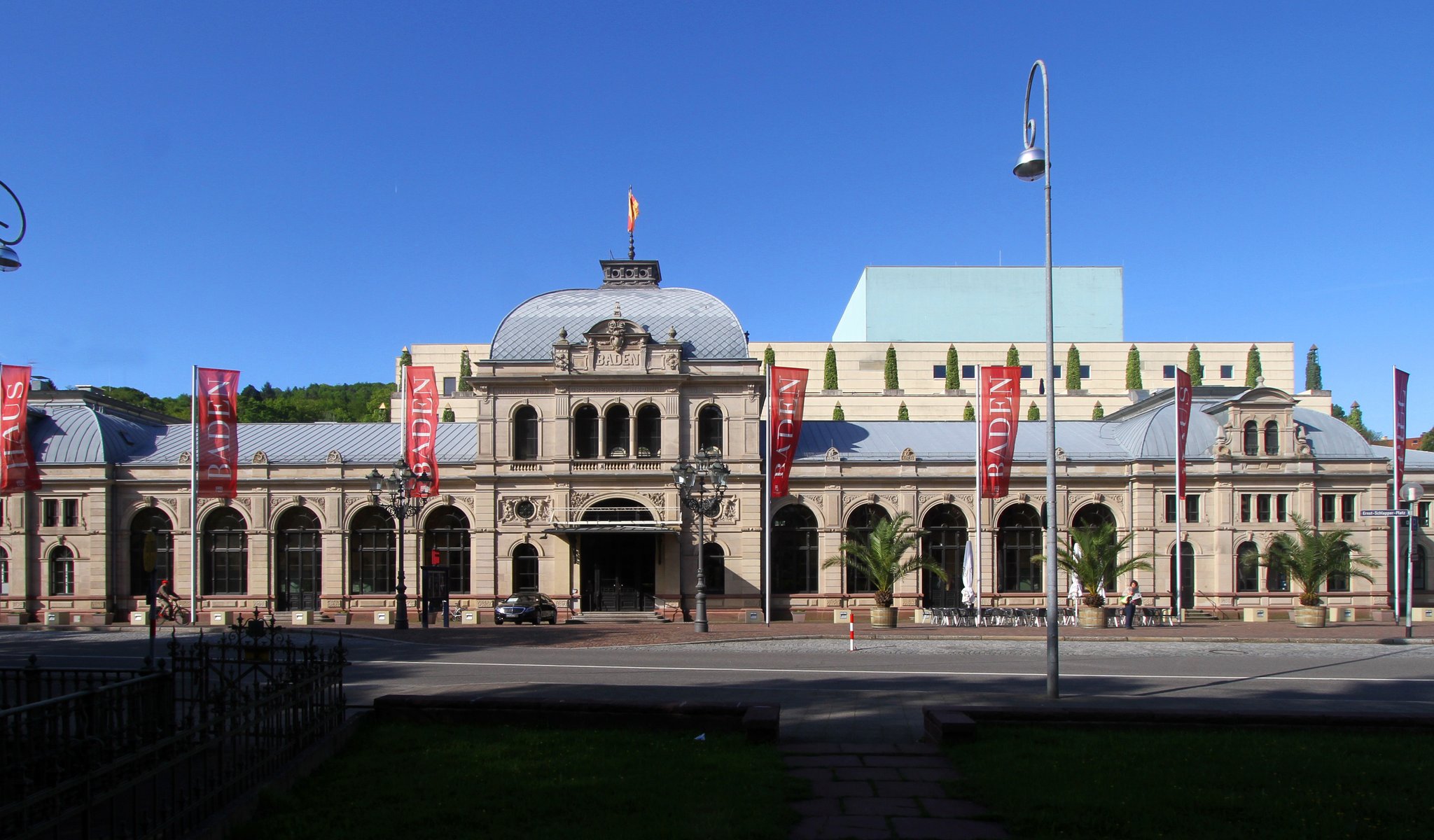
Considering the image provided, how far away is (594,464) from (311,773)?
109ft

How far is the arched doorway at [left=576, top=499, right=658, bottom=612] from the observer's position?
144 feet

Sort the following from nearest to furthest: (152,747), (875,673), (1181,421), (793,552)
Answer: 1. (152,747)
2. (875,673)
3. (1181,421)
4. (793,552)

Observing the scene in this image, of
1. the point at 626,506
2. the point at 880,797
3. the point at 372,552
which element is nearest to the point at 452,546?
the point at 372,552

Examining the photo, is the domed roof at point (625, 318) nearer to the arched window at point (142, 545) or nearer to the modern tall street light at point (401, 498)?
the modern tall street light at point (401, 498)

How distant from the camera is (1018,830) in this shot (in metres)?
8.99

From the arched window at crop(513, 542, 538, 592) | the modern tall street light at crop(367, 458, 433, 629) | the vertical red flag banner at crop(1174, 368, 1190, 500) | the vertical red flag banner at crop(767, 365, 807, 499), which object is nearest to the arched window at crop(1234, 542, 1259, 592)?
the vertical red flag banner at crop(1174, 368, 1190, 500)

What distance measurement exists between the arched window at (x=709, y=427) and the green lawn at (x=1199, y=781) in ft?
104

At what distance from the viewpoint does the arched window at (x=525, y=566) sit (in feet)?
146

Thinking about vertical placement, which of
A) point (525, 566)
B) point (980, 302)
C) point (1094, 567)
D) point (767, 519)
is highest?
point (980, 302)

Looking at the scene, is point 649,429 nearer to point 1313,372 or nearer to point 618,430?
point 618,430

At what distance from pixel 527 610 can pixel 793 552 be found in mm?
12406

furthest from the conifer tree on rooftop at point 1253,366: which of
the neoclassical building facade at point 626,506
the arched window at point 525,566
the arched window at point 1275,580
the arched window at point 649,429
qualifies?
the arched window at point 525,566

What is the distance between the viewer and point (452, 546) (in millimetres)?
46406

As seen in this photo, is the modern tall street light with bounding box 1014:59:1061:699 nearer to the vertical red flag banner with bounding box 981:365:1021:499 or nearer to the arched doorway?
the vertical red flag banner with bounding box 981:365:1021:499
